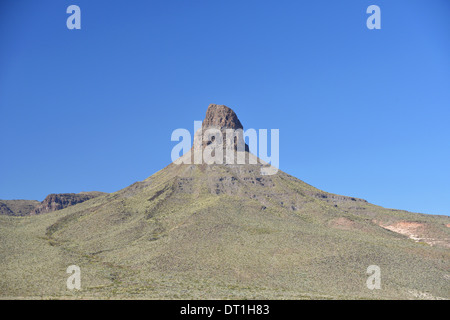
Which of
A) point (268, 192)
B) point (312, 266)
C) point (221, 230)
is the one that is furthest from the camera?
point (268, 192)

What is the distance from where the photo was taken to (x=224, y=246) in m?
107

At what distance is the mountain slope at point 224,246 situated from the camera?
83062 millimetres

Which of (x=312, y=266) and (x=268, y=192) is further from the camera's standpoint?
(x=268, y=192)

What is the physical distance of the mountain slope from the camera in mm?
83062

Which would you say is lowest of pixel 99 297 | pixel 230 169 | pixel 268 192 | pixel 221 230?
pixel 99 297

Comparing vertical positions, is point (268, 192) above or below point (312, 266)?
above

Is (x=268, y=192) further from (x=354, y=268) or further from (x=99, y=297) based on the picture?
(x=99, y=297)

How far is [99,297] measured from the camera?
226 ft

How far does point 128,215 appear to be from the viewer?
485 ft
